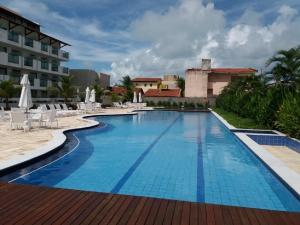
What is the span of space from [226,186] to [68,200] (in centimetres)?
381

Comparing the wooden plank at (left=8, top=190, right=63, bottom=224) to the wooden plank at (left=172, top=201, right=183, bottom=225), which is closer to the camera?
the wooden plank at (left=8, top=190, right=63, bottom=224)

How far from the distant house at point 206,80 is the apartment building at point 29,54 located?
23.0 metres

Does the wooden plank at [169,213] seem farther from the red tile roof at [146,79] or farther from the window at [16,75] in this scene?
the red tile roof at [146,79]

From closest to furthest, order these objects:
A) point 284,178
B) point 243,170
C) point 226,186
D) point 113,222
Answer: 1. point 113,222
2. point 284,178
3. point 226,186
4. point 243,170

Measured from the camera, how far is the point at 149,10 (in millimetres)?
19953

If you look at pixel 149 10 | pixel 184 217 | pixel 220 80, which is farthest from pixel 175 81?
pixel 184 217

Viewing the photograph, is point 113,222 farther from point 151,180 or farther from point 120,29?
point 120,29

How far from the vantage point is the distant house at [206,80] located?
2196 inches

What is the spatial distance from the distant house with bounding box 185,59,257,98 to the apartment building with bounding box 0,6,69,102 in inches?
907

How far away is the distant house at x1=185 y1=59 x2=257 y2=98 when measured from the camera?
55.8 metres

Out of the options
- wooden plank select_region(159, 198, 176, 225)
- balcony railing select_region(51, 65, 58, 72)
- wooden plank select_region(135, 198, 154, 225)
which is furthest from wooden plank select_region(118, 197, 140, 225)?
balcony railing select_region(51, 65, 58, 72)

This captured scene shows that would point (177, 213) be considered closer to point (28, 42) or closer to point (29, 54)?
point (28, 42)

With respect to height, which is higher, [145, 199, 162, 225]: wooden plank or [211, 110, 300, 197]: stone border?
[211, 110, 300, 197]: stone border

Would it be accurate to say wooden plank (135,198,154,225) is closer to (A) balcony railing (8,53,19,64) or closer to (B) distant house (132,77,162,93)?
(A) balcony railing (8,53,19,64)
